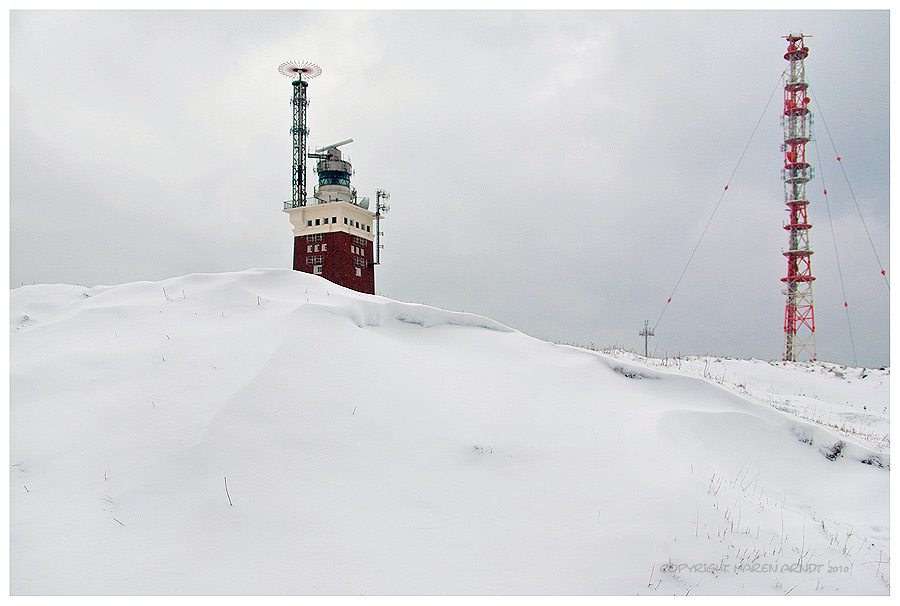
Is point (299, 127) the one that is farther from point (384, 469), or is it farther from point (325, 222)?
point (384, 469)

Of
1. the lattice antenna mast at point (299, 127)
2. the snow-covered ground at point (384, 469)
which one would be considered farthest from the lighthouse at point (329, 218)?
the snow-covered ground at point (384, 469)

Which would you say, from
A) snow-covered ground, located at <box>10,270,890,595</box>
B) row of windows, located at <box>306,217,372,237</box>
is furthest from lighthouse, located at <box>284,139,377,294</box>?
snow-covered ground, located at <box>10,270,890,595</box>

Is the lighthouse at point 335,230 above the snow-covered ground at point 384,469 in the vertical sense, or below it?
above

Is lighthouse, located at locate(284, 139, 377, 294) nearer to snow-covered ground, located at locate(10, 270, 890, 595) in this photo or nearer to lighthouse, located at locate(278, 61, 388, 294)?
lighthouse, located at locate(278, 61, 388, 294)

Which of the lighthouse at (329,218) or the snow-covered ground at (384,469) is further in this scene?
the lighthouse at (329,218)

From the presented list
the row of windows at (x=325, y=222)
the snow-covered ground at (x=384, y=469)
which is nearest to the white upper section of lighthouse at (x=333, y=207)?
the row of windows at (x=325, y=222)

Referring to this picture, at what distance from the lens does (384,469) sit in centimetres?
412

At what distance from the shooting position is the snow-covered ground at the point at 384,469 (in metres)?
3.28

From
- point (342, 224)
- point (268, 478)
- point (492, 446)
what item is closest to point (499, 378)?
point (492, 446)

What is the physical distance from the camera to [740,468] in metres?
5.25

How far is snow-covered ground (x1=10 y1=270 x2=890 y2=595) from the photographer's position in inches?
129

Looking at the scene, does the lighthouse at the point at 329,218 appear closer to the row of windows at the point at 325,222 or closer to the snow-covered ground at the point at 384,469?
the row of windows at the point at 325,222

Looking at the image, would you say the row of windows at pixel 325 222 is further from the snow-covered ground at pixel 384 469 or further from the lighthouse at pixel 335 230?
the snow-covered ground at pixel 384 469
